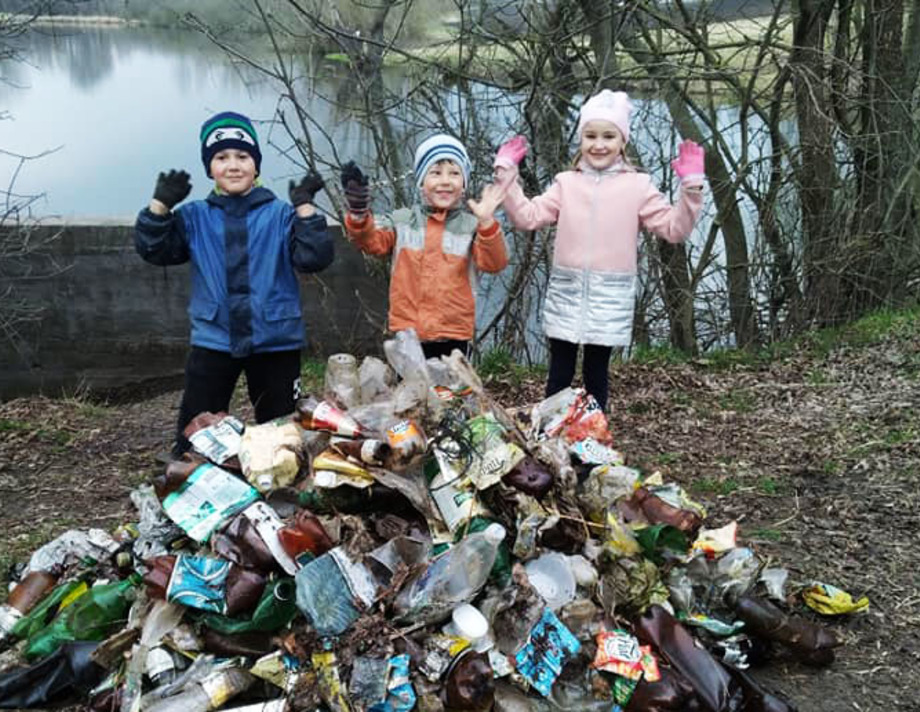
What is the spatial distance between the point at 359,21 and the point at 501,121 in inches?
49.9

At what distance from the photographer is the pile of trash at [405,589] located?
2656 mm

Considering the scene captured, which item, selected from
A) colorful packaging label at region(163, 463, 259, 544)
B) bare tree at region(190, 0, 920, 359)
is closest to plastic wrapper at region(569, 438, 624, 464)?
colorful packaging label at region(163, 463, 259, 544)

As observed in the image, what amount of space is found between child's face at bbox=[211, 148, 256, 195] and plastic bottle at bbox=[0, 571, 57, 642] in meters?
1.66

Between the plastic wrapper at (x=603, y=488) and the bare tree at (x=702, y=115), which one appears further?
the bare tree at (x=702, y=115)

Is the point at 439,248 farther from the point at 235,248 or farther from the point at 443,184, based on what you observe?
the point at 235,248

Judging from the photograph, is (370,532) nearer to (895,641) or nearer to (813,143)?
(895,641)

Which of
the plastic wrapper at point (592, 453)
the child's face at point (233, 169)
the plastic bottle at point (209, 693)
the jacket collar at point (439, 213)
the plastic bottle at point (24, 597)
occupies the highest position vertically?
the child's face at point (233, 169)

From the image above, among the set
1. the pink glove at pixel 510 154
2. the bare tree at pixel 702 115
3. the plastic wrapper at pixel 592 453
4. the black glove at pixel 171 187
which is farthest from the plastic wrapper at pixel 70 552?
the bare tree at pixel 702 115

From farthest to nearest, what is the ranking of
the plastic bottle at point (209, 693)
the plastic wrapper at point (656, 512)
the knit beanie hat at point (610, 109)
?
the knit beanie hat at point (610, 109) → the plastic wrapper at point (656, 512) → the plastic bottle at point (209, 693)

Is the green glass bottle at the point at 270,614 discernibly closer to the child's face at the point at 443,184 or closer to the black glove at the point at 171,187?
the black glove at the point at 171,187

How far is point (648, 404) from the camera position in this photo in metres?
5.78

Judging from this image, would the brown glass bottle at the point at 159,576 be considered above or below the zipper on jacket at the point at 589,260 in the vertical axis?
below

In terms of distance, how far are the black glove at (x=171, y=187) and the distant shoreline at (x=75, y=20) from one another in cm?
227

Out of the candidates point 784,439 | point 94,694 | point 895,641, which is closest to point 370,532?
point 94,694
